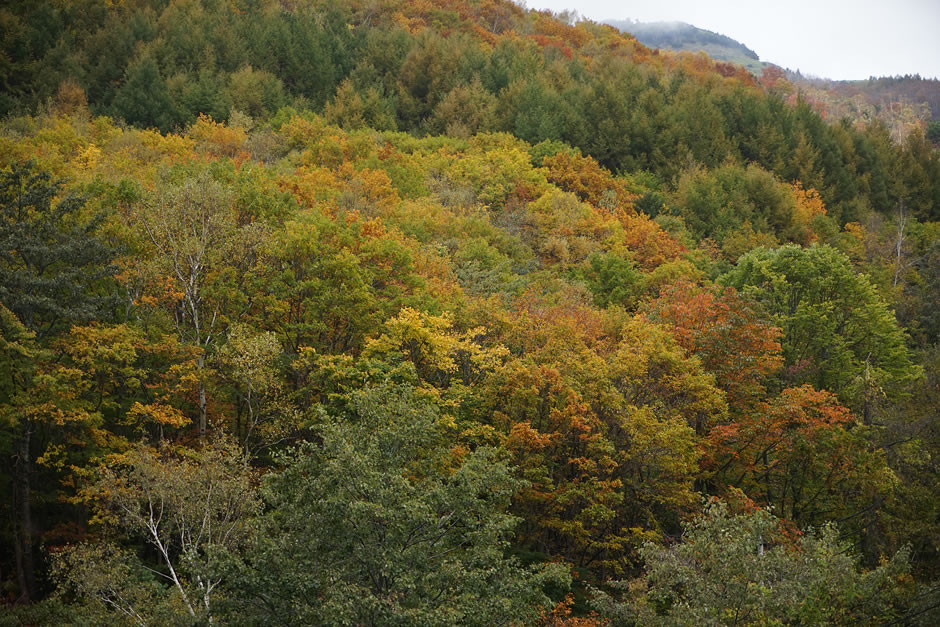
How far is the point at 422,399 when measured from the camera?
2509 cm

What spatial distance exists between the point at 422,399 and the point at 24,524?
524 inches

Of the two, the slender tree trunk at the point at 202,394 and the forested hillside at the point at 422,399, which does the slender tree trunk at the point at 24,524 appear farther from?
the slender tree trunk at the point at 202,394

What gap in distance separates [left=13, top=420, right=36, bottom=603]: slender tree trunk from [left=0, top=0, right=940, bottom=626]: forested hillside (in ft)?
0.48

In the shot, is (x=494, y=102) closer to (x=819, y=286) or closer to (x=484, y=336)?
(x=819, y=286)

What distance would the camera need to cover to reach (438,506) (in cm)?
1839

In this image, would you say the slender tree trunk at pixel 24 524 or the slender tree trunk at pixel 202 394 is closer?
the slender tree trunk at pixel 24 524

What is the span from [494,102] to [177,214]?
2309 inches

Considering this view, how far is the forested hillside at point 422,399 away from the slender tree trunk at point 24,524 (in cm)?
14

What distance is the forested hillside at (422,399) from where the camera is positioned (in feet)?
57.1

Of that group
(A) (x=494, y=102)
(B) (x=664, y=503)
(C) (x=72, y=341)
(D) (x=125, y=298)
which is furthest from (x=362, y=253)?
(A) (x=494, y=102)

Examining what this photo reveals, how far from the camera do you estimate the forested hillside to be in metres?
17.4

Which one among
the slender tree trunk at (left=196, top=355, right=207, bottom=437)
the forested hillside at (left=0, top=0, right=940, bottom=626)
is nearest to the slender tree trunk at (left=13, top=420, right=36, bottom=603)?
the forested hillside at (left=0, top=0, right=940, bottom=626)

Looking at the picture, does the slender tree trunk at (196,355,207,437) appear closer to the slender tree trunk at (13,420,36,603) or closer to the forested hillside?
the forested hillside

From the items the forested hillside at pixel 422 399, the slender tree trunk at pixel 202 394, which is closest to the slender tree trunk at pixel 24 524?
the forested hillside at pixel 422 399
